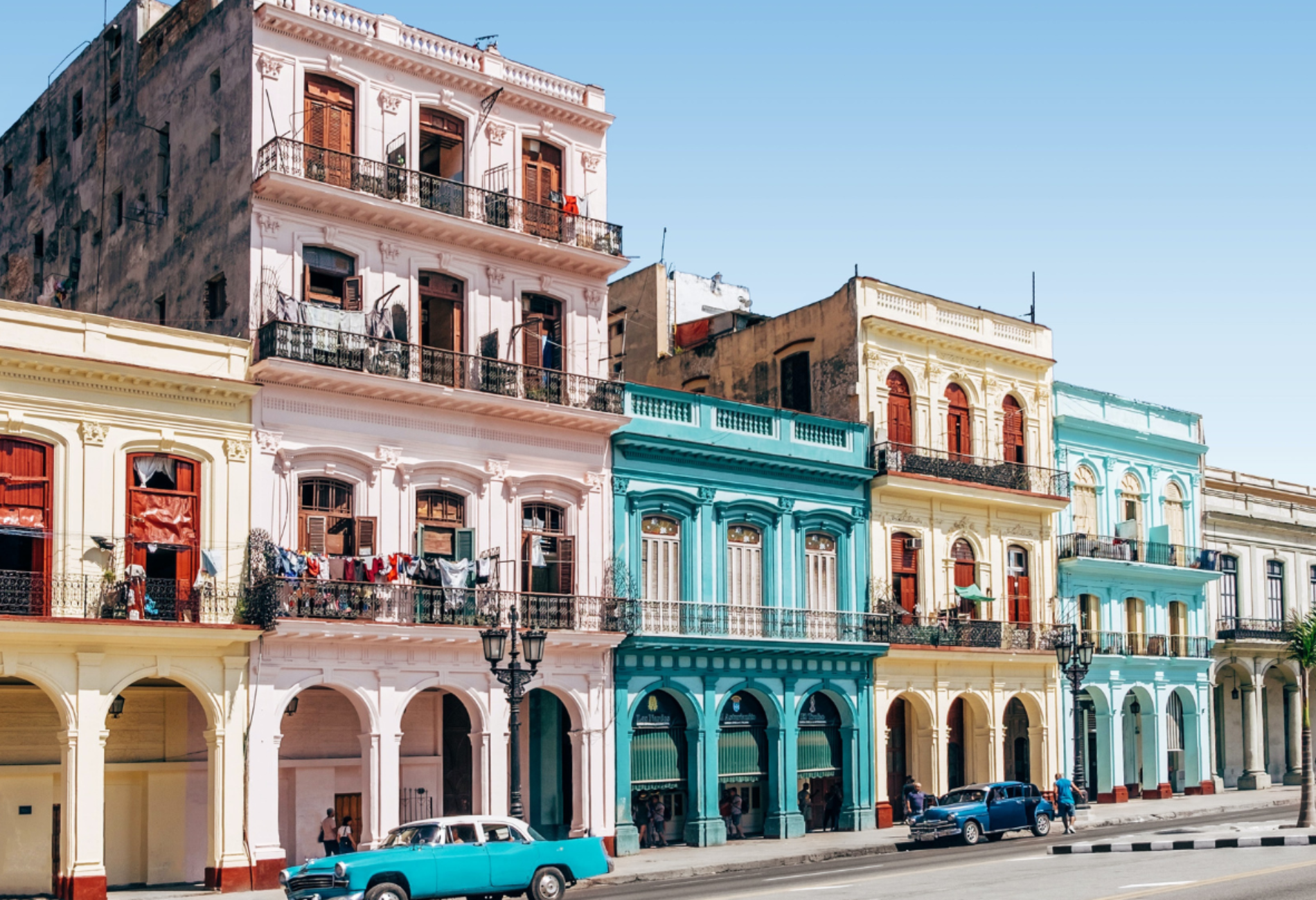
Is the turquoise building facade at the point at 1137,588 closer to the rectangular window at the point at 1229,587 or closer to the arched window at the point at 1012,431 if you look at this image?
the rectangular window at the point at 1229,587

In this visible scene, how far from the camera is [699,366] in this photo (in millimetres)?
45438

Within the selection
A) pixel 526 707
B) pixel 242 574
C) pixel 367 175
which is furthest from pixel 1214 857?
pixel 367 175

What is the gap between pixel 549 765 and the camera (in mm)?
33938

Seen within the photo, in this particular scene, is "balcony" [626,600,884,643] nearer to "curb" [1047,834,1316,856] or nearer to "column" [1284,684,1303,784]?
"curb" [1047,834,1316,856]

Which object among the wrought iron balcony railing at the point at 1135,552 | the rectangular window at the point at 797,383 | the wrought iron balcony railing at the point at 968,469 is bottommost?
the wrought iron balcony railing at the point at 1135,552

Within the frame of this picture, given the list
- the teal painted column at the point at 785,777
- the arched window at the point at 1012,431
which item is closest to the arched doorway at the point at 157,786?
the teal painted column at the point at 785,777

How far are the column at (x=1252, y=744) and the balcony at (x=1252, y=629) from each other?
1.78m

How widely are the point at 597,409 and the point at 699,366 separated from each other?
12194mm

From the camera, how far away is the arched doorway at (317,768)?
29.8 metres

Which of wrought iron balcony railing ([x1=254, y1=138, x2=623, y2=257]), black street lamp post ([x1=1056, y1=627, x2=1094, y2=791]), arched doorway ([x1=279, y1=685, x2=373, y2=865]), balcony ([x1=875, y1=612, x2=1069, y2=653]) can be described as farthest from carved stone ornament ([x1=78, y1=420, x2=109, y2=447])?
black street lamp post ([x1=1056, y1=627, x2=1094, y2=791])

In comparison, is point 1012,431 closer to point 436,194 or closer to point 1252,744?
point 1252,744

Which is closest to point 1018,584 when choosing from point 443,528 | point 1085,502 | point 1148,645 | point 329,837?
point 1085,502

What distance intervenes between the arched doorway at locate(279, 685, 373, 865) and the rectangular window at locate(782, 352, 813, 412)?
16.0 m

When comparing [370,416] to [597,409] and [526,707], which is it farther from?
[526,707]
